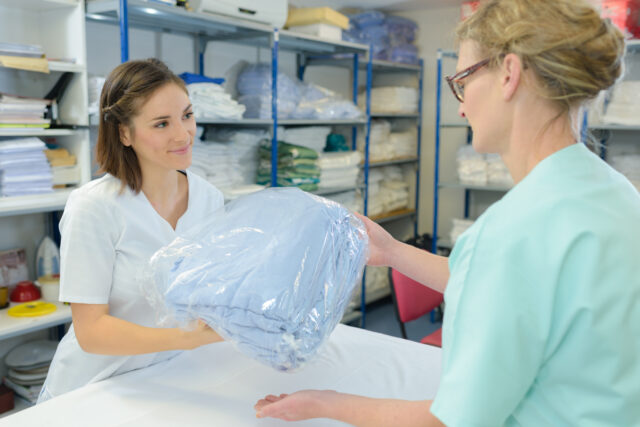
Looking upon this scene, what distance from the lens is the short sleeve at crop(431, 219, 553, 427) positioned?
26.3 inches

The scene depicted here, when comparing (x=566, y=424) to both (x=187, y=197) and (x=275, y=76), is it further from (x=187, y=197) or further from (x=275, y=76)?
(x=275, y=76)

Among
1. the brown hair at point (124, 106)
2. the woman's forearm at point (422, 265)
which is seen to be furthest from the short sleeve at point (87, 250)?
the woman's forearm at point (422, 265)

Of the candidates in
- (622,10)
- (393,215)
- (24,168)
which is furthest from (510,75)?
(393,215)

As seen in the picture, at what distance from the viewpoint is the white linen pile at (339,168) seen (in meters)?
3.55

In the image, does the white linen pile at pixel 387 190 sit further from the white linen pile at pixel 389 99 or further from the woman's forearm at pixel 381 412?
the woman's forearm at pixel 381 412

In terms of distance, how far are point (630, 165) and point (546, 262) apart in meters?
3.23

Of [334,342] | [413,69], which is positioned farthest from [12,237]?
[413,69]

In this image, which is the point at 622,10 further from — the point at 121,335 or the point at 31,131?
the point at 121,335

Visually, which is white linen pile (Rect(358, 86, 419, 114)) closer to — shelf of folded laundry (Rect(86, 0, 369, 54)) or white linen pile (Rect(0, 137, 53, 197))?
shelf of folded laundry (Rect(86, 0, 369, 54))

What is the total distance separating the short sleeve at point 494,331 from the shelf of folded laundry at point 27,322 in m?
1.92

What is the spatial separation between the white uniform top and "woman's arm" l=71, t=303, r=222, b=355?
0.13 feet

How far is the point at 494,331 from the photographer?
0.67m

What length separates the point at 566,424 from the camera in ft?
2.33

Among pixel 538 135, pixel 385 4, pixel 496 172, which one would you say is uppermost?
pixel 385 4
